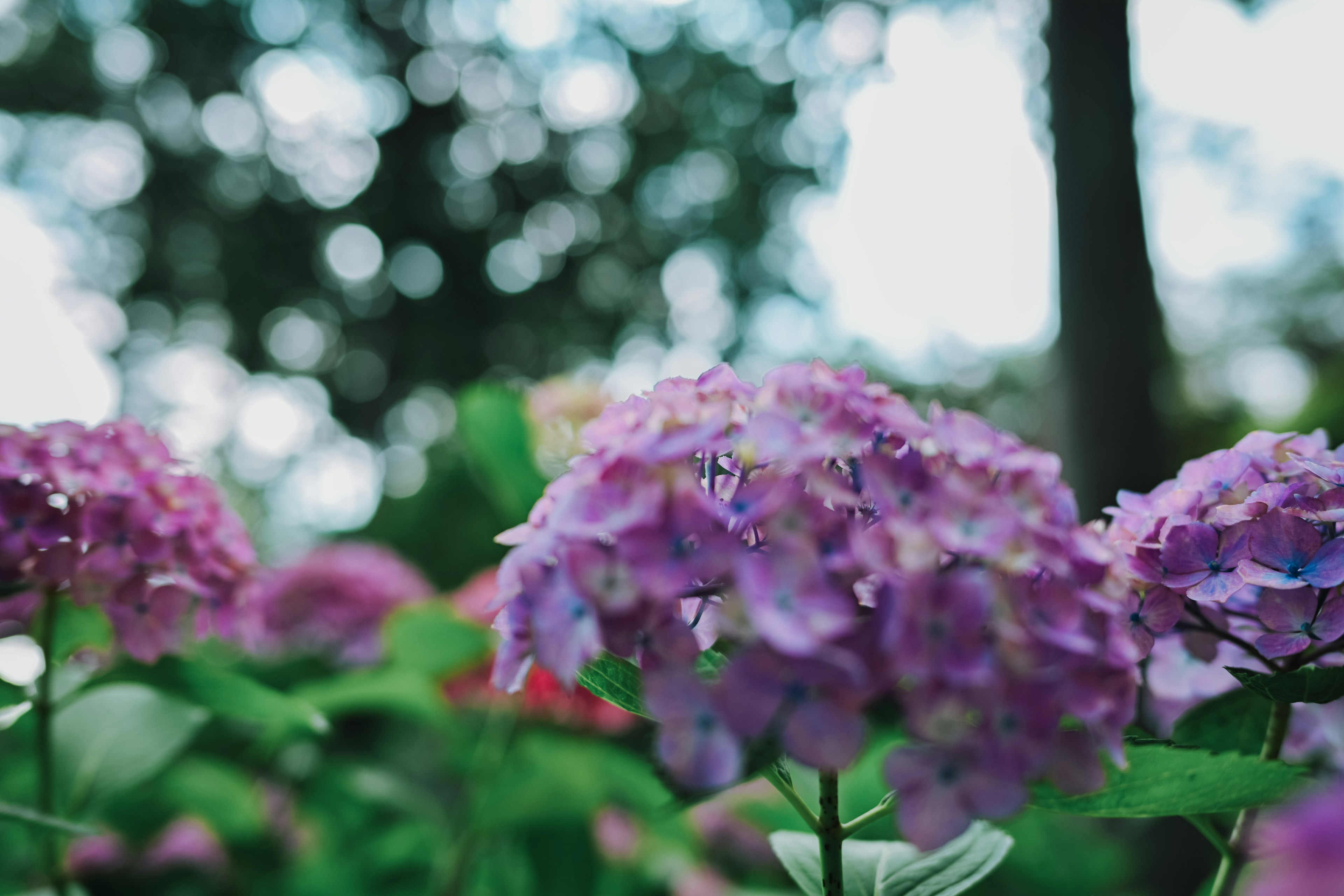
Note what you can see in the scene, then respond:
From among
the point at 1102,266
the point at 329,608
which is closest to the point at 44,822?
the point at 329,608

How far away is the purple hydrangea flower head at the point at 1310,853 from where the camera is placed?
304mm

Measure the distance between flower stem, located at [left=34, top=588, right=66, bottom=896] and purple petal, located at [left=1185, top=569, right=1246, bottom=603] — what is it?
110cm

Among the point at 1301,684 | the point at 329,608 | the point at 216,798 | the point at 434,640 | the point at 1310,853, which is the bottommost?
the point at 216,798

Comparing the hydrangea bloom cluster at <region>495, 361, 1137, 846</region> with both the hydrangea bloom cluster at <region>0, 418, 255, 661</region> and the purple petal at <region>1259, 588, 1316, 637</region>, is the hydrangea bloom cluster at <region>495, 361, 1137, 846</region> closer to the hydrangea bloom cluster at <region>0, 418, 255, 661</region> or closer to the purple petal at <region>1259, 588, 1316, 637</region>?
the purple petal at <region>1259, 588, 1316, 637</region>

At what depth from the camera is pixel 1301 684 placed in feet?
2.08

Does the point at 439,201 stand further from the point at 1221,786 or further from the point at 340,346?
the point at 1221,786

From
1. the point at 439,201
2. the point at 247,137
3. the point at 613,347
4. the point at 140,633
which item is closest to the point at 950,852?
the point at 140,633

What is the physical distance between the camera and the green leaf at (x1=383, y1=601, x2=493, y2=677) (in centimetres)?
159

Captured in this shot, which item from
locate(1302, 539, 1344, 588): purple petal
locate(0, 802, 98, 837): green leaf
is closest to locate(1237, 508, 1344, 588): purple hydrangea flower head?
locate(1302, 539, 1344, 588): purple petal

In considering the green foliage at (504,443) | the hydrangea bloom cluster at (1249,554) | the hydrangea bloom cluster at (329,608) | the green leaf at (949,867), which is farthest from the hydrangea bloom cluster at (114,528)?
the hydrangea bloom cluster at (329,608)

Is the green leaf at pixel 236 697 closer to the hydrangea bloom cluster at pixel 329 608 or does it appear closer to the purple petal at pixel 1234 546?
the purple petal at pixel 1234 546

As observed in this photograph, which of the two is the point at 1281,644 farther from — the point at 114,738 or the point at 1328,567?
the point at 114,738

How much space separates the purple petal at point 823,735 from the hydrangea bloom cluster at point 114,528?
749 millimetres

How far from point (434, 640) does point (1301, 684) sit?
1344 millimetres
